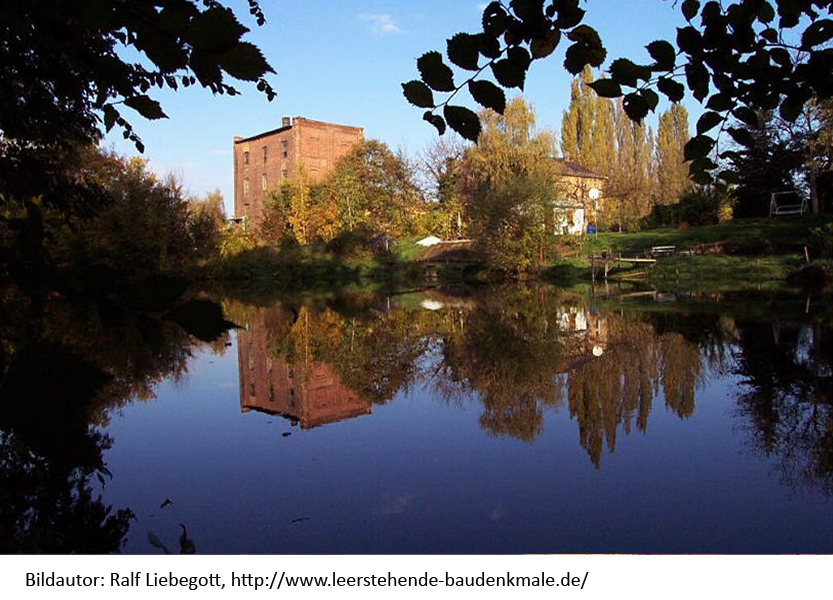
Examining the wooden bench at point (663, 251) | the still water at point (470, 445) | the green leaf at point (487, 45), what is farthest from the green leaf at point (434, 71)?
the wooden bench at point (663, 251)

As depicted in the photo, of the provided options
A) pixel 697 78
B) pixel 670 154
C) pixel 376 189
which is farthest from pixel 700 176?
pixel 670 154

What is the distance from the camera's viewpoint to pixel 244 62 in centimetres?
106

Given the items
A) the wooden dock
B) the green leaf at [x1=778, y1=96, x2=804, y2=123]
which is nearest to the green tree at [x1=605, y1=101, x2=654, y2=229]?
the wooden dock

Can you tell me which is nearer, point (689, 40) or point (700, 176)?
point (689, 40)

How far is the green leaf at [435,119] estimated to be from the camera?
1648 millimetres

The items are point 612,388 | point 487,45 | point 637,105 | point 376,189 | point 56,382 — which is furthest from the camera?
point 376,189

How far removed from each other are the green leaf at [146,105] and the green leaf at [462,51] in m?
0.68

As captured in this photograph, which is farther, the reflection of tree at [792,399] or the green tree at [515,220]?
the green tree at [515,220]

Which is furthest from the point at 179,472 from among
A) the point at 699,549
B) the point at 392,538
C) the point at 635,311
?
the point at 635,311

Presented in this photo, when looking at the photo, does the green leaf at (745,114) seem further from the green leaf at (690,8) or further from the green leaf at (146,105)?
the green leaf at (146,105)

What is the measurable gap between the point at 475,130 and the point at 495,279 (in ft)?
87.9

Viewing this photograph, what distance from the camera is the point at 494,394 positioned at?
6547 mm

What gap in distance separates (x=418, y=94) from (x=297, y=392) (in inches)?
224

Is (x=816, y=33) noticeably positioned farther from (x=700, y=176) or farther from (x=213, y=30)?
(x=213, y=30)
